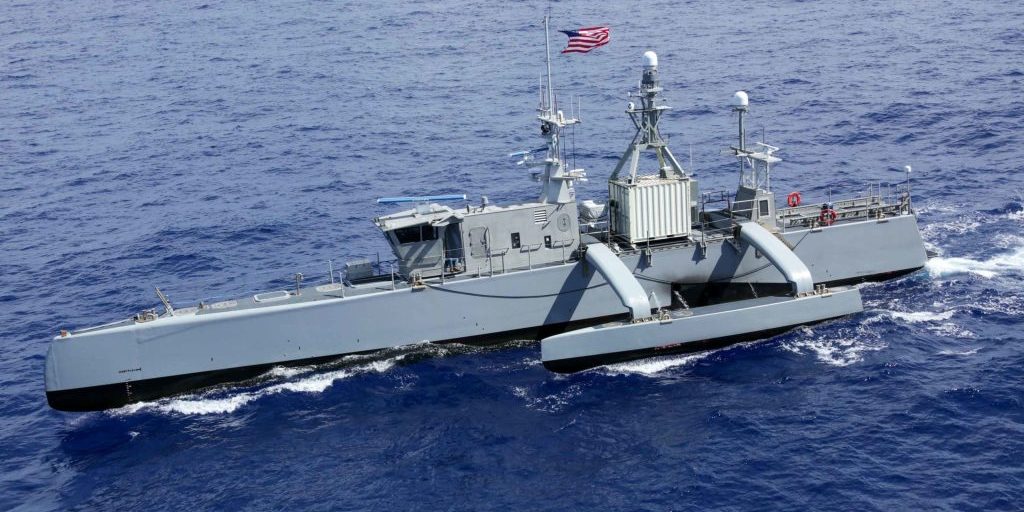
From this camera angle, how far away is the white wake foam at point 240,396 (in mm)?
37344

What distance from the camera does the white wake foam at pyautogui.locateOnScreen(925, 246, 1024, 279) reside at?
143ft

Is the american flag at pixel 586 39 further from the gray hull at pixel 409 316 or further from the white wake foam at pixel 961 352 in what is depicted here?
the white wake foam at pixel 961 352

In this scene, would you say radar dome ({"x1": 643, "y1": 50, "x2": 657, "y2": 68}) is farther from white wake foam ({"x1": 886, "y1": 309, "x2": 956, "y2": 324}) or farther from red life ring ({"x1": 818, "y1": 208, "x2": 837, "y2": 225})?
white wake foam ({"x1": 886, "y1": 309, "x2": 956, "y2": 324})

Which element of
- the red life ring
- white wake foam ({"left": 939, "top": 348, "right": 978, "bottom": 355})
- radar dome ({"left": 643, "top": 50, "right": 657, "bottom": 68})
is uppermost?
radar dome ({"left": 643, "top": 50, "right": 657, "bottom": 68})

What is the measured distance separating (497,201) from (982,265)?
78.9ft

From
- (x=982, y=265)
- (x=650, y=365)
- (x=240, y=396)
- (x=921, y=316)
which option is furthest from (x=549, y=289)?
(x=982, y=265)

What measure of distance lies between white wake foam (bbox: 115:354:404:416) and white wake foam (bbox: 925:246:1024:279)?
24.4m

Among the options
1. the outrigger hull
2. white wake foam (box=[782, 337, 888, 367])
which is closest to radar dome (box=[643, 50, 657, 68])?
the outrigger hull

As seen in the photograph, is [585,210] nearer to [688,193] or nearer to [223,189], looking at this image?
[688,193]

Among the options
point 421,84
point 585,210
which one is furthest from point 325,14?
point 585,210

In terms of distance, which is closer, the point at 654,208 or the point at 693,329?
the point at 693,329

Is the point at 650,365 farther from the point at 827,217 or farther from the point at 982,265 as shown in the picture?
the point at 982,265

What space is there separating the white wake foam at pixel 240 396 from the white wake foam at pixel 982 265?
24.4 m

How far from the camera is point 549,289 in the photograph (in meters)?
41.5
